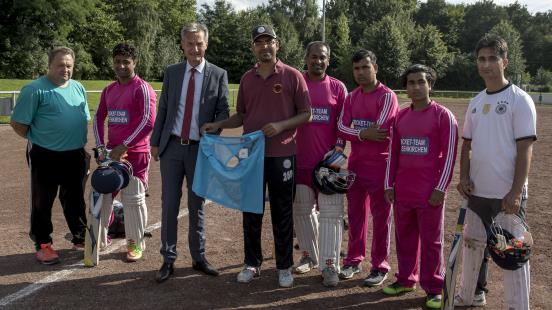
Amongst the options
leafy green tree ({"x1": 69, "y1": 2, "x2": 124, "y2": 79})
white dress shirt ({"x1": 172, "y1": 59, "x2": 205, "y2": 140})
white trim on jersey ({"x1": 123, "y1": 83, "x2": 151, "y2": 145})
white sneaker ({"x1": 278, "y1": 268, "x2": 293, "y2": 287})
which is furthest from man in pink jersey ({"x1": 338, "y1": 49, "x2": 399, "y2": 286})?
leafy green tree ({"x1": 69, "y1": 2, "x2": 124, "y2": 79})

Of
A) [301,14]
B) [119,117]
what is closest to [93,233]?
[119,117]

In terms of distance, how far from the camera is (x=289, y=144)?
15.1 feet

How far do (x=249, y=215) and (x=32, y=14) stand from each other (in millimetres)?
43556

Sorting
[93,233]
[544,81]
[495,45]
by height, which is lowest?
[93,233]

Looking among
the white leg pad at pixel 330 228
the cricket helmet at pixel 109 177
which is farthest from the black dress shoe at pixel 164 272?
the white leg pad at pixel 330 228

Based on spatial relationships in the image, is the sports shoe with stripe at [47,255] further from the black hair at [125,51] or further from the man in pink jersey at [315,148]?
the man in pink jersey at [315,148]

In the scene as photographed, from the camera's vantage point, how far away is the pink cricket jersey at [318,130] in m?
4.91

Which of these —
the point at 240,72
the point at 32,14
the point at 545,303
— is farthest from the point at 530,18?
the point at 545,303

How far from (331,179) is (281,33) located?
64.7m

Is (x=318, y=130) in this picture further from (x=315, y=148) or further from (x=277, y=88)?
(x=277, y=88)

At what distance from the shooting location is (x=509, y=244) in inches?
140

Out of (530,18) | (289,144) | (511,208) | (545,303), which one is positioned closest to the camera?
(511,208)

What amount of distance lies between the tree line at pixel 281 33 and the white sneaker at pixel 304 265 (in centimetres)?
4023

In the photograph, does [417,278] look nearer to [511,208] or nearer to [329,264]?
[329,264]
